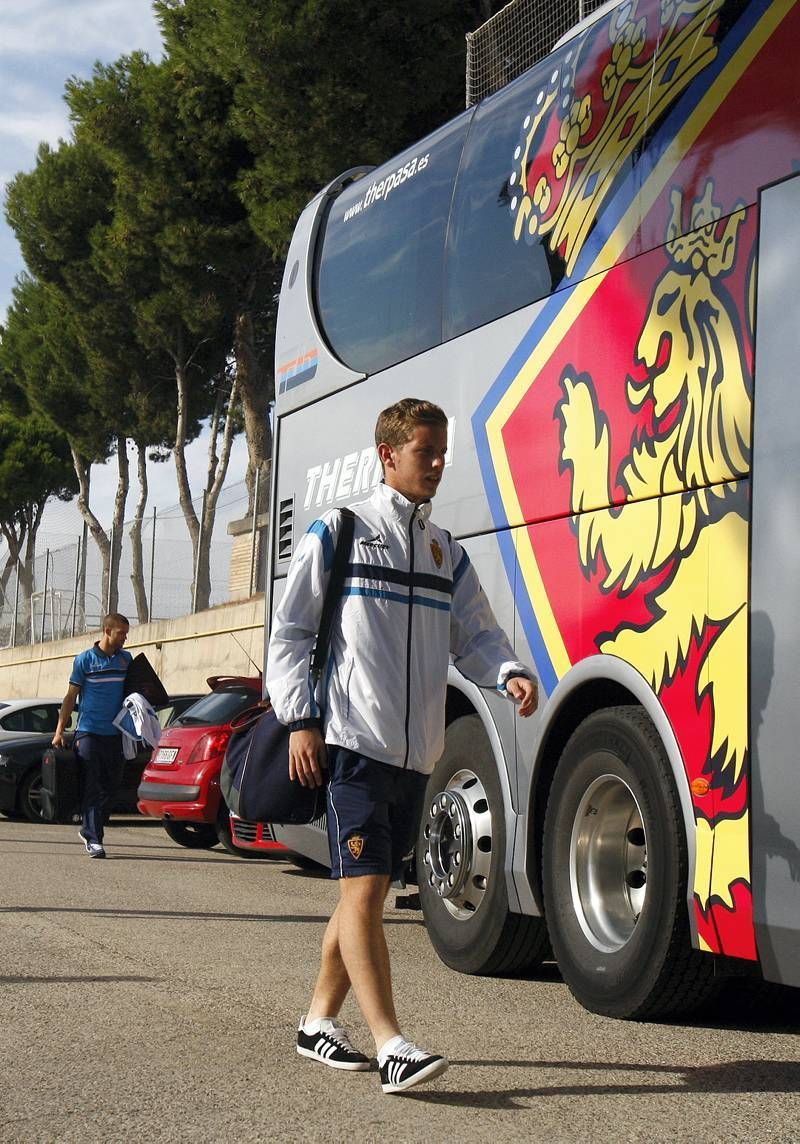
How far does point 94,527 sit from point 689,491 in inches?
1281

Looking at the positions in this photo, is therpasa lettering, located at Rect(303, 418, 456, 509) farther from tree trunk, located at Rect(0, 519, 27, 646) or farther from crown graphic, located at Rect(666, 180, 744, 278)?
tree trunk, located at Rect(0, 519, 27, 646)

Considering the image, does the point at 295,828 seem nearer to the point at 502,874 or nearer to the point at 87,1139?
the point at 502,874

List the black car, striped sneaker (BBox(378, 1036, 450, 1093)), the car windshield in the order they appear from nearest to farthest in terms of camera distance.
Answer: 1. striped sneaker (BBox(378, 1036, 450, 1093))
2. the car windshield
3. the black car

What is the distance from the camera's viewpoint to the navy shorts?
13.4ft

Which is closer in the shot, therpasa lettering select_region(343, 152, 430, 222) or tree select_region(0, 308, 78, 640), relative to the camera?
therpasa lettering select_region(343, 152, 430, 222)

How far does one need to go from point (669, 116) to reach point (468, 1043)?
125 inches

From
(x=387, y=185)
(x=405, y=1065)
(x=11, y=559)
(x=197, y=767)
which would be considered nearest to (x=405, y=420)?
(x=405, y=1065)

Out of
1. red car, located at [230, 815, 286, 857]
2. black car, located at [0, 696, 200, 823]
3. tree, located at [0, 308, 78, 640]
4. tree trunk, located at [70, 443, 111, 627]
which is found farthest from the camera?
tree, located at [0, 308, 78, 640]

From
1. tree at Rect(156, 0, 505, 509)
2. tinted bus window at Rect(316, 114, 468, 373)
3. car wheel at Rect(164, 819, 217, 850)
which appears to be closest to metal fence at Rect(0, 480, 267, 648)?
tree at Rect(156, 0, 505, 509)

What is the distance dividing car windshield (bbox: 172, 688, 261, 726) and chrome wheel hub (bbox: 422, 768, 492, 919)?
6.06 m

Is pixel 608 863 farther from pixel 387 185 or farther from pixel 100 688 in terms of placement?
pixel 100 688

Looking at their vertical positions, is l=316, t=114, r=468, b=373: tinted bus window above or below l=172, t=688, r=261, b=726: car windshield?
above

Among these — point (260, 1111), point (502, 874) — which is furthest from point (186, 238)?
point (260, 1111)

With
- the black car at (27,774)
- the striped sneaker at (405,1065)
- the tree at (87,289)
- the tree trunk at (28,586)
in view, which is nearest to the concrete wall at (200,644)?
the tree at (87,289)
